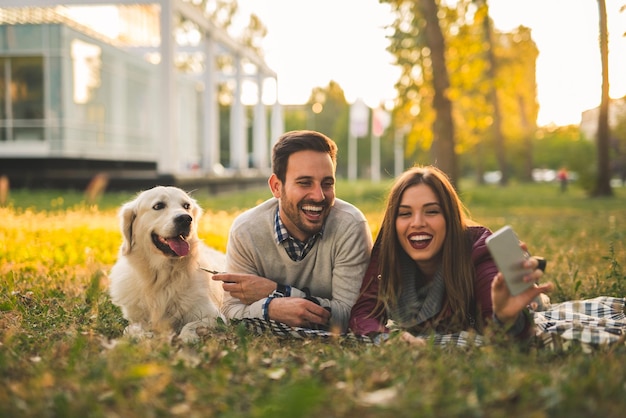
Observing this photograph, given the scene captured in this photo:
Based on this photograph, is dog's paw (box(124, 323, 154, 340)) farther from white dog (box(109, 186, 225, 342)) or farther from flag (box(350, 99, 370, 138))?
flag (box(350, 99, 370, 138))

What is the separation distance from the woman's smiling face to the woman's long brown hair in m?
0.04

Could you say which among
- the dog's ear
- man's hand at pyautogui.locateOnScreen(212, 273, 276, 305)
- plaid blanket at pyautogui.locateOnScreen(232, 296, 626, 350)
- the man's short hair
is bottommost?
plaid blanket at pyautogui.locateOnScreen(232, 296, 626, 350)

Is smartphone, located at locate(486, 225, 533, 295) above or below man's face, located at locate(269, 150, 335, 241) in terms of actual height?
below

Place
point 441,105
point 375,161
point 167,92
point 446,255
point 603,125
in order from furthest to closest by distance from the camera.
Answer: point 375,161
point 603,125
point 441,105
point 167,92
point 446,255

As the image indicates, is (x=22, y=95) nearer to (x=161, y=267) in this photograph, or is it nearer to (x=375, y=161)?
(x=161, y=267)

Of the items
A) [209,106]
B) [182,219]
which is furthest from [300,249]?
[209,106]

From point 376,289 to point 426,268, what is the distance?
0.37 metres

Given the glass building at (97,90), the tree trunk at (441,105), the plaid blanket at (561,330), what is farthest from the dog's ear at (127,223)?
the tree trunk at (441,105)

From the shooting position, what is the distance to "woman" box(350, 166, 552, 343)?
13.5 ft

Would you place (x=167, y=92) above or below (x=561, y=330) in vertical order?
above

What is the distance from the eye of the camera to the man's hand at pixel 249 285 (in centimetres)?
464

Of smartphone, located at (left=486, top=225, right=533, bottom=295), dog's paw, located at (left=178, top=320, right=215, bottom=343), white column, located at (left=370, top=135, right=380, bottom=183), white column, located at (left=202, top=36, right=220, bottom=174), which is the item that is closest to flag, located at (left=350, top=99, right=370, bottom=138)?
white column, located at (left=370, top=135, right=380, bottom=183)

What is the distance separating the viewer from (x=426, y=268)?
4.41 meters

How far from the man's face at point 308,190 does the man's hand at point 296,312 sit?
1.84ft
